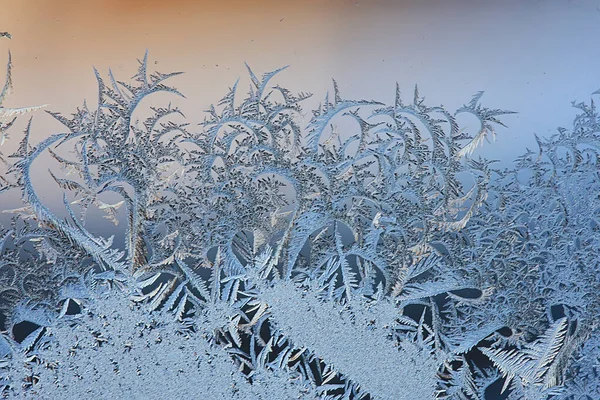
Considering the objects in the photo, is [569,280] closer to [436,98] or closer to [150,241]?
[436,98]

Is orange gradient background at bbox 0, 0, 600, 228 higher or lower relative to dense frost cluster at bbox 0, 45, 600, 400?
higher

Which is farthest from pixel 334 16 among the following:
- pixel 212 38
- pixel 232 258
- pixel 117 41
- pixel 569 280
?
pixel 569 280

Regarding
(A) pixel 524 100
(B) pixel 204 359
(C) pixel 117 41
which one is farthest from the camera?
(A) pixel 524 100

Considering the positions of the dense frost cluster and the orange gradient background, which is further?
the orange gradient background

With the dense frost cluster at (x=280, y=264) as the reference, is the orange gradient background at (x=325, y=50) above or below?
above

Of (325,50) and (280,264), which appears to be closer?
(280,264)

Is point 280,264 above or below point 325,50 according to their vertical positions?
below

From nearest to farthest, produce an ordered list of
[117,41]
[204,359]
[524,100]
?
[204,359] → [117,41] → [524,100]

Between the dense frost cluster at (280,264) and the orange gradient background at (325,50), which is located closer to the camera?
the dense frost cluster at (280,264)
